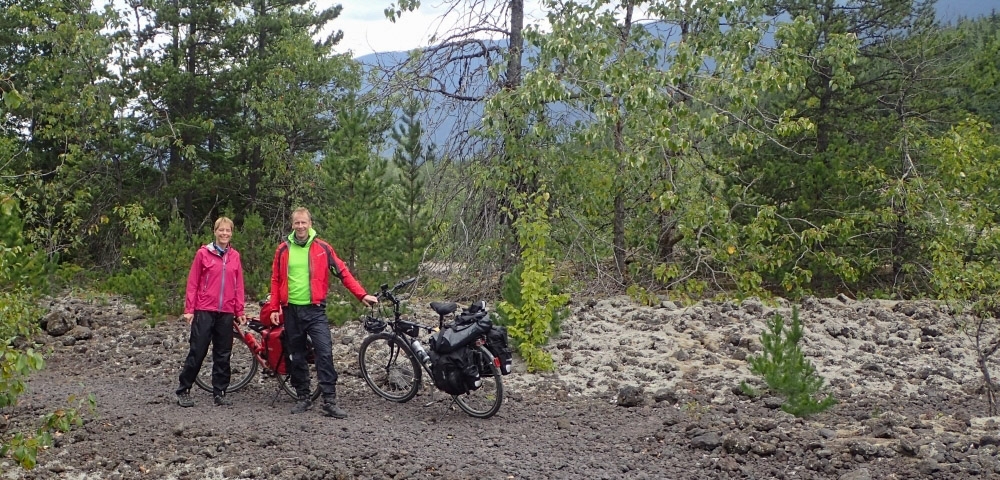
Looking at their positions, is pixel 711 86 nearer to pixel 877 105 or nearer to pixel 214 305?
pixel 214 305

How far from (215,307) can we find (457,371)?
2.21 m

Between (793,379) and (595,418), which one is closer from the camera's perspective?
(793,379)

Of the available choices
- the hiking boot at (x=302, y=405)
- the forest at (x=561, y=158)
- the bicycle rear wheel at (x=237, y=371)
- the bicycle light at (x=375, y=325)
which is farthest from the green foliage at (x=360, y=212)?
the hiking boot at (x=302, y=405)

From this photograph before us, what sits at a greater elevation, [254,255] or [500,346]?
[254,255]

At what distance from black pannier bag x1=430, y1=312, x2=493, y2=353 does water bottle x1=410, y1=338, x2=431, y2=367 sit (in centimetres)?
21

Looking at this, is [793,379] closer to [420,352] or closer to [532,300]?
[532,300]

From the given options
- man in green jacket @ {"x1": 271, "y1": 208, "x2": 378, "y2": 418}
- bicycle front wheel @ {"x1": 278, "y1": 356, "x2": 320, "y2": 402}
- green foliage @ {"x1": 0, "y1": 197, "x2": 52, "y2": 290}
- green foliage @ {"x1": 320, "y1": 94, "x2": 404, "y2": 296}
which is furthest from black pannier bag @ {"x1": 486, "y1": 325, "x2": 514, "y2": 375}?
green foliage @ {"x1": 0, "y1": 197, "x2": 52, "y2": 290}

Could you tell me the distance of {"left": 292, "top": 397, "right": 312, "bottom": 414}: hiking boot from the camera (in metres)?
6.80

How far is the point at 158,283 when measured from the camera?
35.0ft

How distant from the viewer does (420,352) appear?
6777 mm

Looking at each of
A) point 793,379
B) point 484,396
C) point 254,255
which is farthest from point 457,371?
point 254,255

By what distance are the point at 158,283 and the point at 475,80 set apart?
204 inches

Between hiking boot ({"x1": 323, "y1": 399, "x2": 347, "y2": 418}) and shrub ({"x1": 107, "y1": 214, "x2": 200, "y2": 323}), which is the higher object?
shrub ({"x1": 107, "y1": 214, "x2": 200, "y2": 323})

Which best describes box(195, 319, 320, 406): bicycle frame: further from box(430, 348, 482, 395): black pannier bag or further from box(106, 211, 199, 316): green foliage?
box(106, 211, 199, 316): green foliage
